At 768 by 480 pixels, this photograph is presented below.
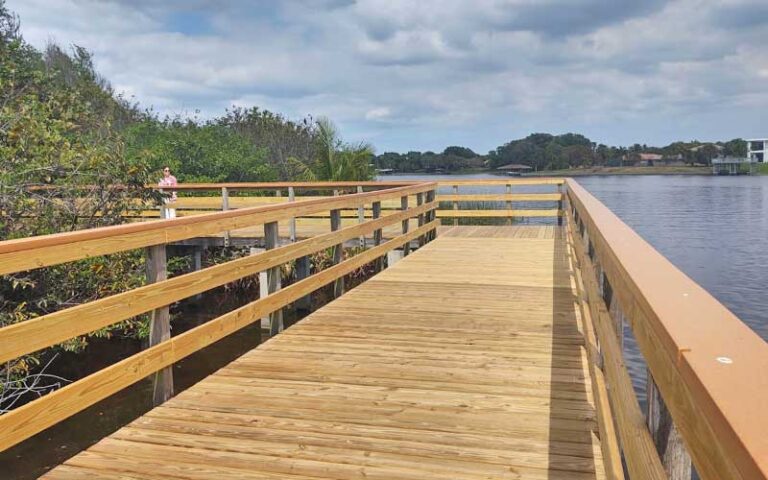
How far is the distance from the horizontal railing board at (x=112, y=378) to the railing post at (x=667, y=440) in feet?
7.13

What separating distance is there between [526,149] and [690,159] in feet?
113

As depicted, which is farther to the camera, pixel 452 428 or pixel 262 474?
pixel 452 428

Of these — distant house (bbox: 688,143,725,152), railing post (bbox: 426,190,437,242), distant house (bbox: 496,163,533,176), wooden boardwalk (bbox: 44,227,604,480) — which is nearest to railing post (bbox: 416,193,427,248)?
railing post (bbox: 426,190,437,242)

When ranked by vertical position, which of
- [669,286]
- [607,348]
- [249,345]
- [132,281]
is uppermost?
[669,286]

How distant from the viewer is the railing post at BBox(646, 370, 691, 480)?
4.29 feet

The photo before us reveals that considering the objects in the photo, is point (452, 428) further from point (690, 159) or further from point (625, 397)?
point (690, 159)

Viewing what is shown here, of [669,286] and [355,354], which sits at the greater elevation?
[669,286]

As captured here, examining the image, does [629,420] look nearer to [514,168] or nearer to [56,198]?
[56,198]

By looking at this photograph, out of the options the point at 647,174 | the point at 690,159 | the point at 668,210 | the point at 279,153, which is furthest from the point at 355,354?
the point at 690,159

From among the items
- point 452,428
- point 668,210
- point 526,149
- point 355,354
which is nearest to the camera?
point 452,428

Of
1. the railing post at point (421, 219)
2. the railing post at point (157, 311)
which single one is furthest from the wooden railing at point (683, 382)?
the railing post at point (421, 219)

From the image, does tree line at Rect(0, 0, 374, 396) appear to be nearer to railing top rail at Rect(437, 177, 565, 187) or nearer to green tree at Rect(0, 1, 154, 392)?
green tree at Rect(0, 1, 154, 392)

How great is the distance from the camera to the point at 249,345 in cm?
834

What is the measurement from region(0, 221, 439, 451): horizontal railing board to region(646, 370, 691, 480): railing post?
7.13ft
